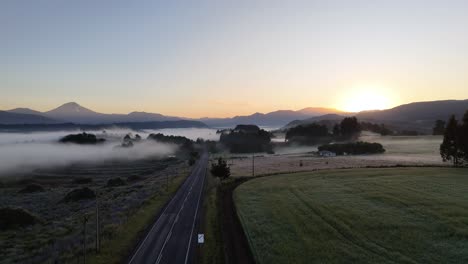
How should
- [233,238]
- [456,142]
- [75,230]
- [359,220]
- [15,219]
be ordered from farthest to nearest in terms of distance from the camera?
1. [456,142]
2. [15,219]
3. [75,230]
4. [359,220]
5. [233,238]

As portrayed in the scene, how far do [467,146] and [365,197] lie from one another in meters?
56.9

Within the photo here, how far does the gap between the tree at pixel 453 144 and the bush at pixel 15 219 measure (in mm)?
109273

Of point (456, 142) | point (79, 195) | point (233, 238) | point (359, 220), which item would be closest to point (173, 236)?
point (233, 238)

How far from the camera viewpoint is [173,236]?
147 ft

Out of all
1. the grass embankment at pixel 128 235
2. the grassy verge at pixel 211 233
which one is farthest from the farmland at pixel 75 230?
the grassy verge at pixel 211 233

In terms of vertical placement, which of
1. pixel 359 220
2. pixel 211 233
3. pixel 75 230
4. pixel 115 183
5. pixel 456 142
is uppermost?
pixel 456 142

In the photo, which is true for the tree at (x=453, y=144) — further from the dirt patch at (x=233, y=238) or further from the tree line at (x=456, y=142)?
the dirt patch at (x=233, y=238)

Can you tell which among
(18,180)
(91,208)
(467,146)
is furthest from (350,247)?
(18,180)

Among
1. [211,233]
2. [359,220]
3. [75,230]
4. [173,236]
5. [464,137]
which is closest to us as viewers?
[211,233]

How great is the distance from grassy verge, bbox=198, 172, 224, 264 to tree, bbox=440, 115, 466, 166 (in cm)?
7656

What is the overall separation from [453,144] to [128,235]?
98.5m

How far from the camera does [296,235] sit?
40.7 m

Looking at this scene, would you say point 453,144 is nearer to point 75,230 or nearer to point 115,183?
point 75,230

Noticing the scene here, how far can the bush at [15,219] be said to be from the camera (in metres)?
56.8
